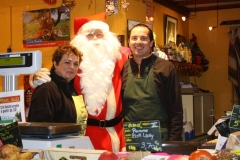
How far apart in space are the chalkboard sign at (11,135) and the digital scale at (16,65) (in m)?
0.23

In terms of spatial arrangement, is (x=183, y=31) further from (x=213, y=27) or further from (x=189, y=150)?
(x=189, y=150)

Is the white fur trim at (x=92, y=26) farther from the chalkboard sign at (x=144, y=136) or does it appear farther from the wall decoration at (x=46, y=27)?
the chalkboard sign at (x=144, y=136)

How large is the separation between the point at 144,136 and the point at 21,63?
58cm

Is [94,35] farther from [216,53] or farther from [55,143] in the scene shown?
[216,53]

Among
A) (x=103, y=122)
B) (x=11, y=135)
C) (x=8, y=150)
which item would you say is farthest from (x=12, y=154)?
(x=103, y=122)

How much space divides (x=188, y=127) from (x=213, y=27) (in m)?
2.58

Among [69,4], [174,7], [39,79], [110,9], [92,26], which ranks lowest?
[39,79]

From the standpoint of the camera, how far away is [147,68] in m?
2.80

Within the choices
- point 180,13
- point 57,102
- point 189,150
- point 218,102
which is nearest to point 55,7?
point 57,102

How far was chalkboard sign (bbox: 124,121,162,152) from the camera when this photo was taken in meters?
1.42

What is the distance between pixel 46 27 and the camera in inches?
183

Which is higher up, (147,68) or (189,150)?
(147,68)

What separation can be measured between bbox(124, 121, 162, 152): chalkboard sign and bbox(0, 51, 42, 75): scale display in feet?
1.46

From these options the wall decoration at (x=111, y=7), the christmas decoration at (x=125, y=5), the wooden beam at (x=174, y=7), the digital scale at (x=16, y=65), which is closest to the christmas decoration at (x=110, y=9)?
the wall decoration at (x=111, y=7)
